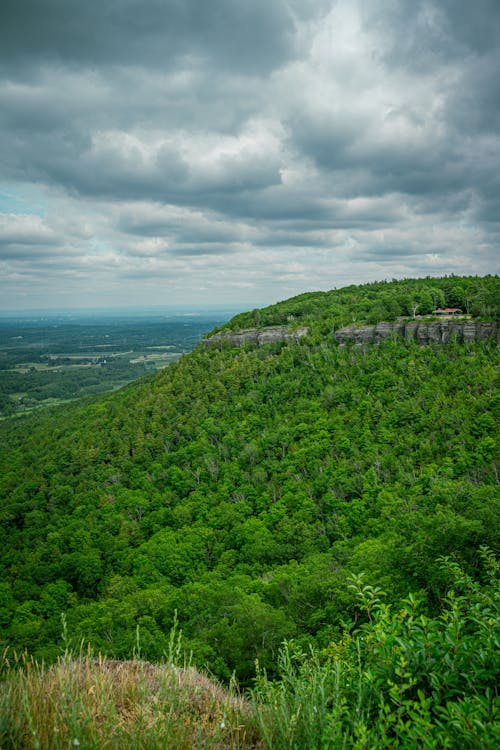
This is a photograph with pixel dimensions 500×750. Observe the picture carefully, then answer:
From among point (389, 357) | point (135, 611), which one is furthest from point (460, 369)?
point (135, 611)

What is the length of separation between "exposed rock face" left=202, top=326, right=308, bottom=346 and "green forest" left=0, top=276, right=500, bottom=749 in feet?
9.59

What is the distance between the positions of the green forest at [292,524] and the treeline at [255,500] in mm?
250

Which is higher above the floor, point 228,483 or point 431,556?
point 431,556

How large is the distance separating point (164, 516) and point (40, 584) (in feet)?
50.5

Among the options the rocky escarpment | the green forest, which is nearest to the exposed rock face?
the green forest

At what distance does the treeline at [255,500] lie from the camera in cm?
2305

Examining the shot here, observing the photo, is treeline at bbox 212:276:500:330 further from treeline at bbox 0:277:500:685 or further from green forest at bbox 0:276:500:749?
treeline at bbox 0:277:500:685

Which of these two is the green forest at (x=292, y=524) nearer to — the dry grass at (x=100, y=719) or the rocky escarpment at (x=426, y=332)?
the dry grass at (x=100, y=719)

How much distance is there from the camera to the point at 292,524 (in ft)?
149

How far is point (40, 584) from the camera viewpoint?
43.4 metres

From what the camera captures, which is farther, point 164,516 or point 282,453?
point 282,453

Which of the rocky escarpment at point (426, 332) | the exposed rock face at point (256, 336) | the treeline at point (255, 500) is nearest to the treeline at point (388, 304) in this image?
the treeline at point (255, 500)

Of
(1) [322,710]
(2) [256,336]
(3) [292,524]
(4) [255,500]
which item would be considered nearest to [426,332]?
(2) [256,336]

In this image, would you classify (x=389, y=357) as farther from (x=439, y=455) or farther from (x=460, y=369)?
(x=439, y=455)
